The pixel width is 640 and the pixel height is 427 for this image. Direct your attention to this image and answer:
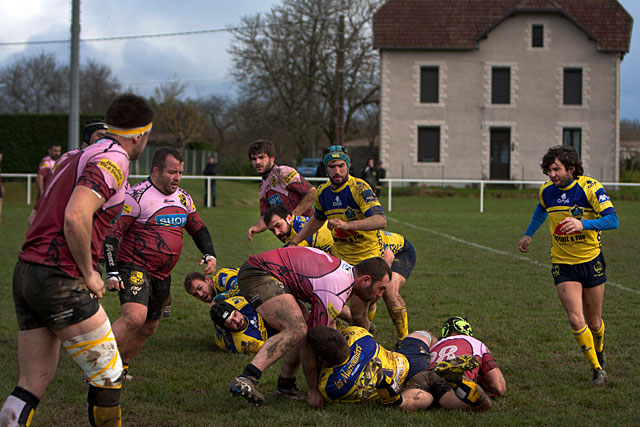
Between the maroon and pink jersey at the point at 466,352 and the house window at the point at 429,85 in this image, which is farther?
the house window at the point at 429,85

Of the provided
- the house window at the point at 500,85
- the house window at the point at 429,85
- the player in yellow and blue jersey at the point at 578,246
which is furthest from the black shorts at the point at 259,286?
the house window at the point at 500,85

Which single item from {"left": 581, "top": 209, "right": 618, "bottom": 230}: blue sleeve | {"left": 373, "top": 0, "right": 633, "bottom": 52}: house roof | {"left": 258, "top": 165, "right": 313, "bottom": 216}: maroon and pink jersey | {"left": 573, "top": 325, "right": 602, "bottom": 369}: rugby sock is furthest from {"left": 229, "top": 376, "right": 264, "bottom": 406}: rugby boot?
{"left": 373, "top": 0, "right": 633, "bottom": 52}: house roof

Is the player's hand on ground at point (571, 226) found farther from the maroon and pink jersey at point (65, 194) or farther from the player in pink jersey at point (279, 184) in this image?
the maroon and pink jersey at point (65, 194)

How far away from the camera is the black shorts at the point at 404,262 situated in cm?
696

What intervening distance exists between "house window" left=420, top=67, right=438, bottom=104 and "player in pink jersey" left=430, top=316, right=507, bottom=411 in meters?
33.2

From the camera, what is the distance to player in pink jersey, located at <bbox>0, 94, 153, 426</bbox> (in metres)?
3.24

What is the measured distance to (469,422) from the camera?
174 inches

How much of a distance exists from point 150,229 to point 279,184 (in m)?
2.39

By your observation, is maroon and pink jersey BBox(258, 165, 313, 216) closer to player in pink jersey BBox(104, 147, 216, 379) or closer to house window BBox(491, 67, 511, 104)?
player in pink jersey BBox(104, 147, 216, 379)

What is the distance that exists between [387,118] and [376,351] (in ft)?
110

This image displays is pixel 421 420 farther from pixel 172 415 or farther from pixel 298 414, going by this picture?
pixel 172 415

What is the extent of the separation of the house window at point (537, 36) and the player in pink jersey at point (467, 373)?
116 ft

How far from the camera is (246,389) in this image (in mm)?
4375

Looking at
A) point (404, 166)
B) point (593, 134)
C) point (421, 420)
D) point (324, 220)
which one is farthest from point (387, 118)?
point (421, 420)
